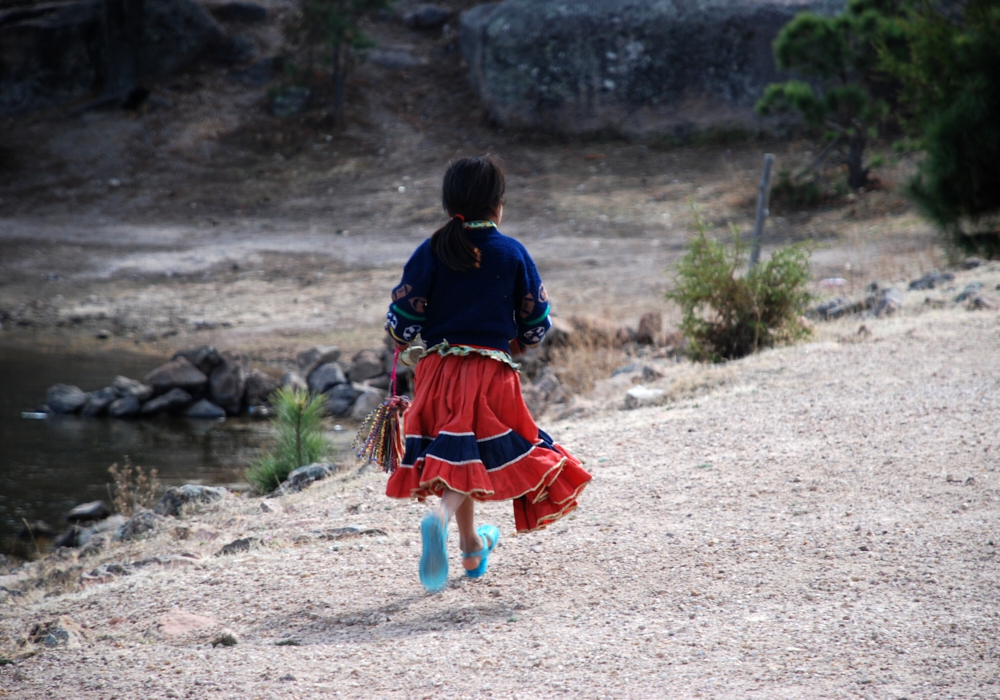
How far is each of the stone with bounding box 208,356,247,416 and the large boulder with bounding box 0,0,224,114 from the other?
13654mm

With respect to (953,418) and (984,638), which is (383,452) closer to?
(984,638)

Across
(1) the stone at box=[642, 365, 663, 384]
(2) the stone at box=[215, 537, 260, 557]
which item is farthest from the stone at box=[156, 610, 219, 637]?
(1) the stone at box=[642, 365, 663, 384]

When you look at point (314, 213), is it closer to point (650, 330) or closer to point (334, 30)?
point (334, 30)

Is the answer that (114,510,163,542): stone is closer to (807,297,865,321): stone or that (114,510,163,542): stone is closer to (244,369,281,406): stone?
(244,369,281,406): stone

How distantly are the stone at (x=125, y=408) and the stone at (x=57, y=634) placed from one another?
19.1 ft

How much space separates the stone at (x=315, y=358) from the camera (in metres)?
9.56

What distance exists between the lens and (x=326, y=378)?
923cm

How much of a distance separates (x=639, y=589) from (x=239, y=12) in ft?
73.6

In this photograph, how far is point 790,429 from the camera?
493 cm

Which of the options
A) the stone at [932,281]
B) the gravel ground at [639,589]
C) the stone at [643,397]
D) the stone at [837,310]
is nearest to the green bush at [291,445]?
the gravel ground at [639,589]

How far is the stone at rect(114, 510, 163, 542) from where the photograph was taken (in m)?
4.87

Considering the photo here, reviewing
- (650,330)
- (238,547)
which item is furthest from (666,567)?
(650,330)

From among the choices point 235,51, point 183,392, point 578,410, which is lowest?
point 183,392

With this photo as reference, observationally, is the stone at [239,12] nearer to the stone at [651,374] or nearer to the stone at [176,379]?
the stone at [176,379]
